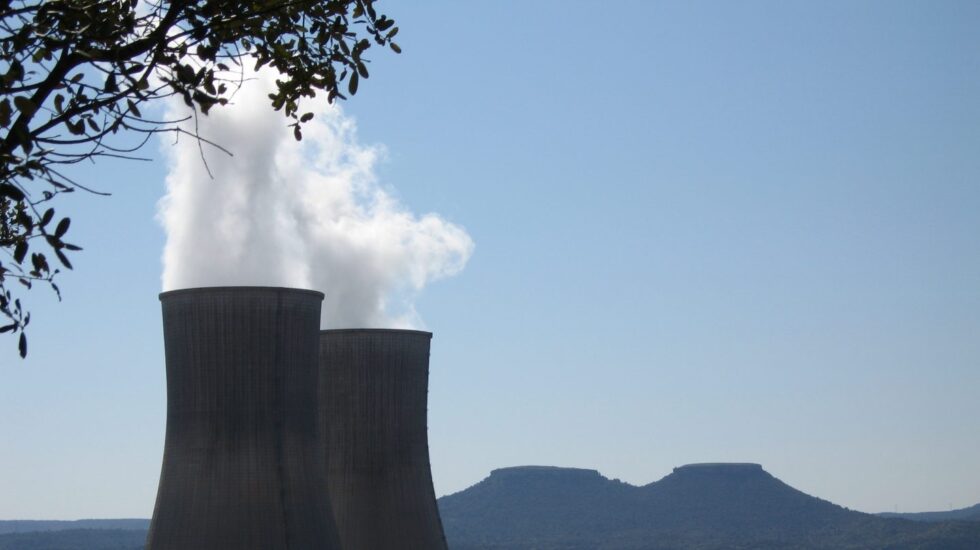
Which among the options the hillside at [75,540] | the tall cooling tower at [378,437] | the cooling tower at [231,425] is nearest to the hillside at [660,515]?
the hillside at [75,540]

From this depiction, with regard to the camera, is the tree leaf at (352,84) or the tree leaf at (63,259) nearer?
the tree leaf at (63,259)

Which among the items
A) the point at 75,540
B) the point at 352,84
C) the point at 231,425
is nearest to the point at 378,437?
the point at 231,425

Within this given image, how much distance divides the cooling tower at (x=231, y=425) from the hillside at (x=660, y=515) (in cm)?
12405

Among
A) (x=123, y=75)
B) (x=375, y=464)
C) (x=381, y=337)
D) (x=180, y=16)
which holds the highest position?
(x=381, y=337)

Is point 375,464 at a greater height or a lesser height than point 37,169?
greater

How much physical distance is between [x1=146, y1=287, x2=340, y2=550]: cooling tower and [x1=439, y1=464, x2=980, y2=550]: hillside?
12405 centimetres

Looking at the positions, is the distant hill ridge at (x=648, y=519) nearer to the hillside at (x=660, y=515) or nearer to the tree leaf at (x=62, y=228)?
the hillside at (x=660, y=515)

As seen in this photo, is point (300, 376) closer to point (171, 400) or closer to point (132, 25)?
point (171, 400)

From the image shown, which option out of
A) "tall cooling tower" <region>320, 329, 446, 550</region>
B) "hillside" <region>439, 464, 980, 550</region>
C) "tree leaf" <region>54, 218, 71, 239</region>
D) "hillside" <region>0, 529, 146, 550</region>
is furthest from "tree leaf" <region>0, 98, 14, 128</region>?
"hillside" <region>0, 529, 146, 550</region>

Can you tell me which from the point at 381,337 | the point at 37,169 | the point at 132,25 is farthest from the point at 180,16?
the point at 381,337

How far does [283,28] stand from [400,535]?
73.2 feet

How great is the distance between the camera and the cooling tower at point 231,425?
23.3m

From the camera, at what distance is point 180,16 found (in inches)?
242

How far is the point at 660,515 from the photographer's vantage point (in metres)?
164
